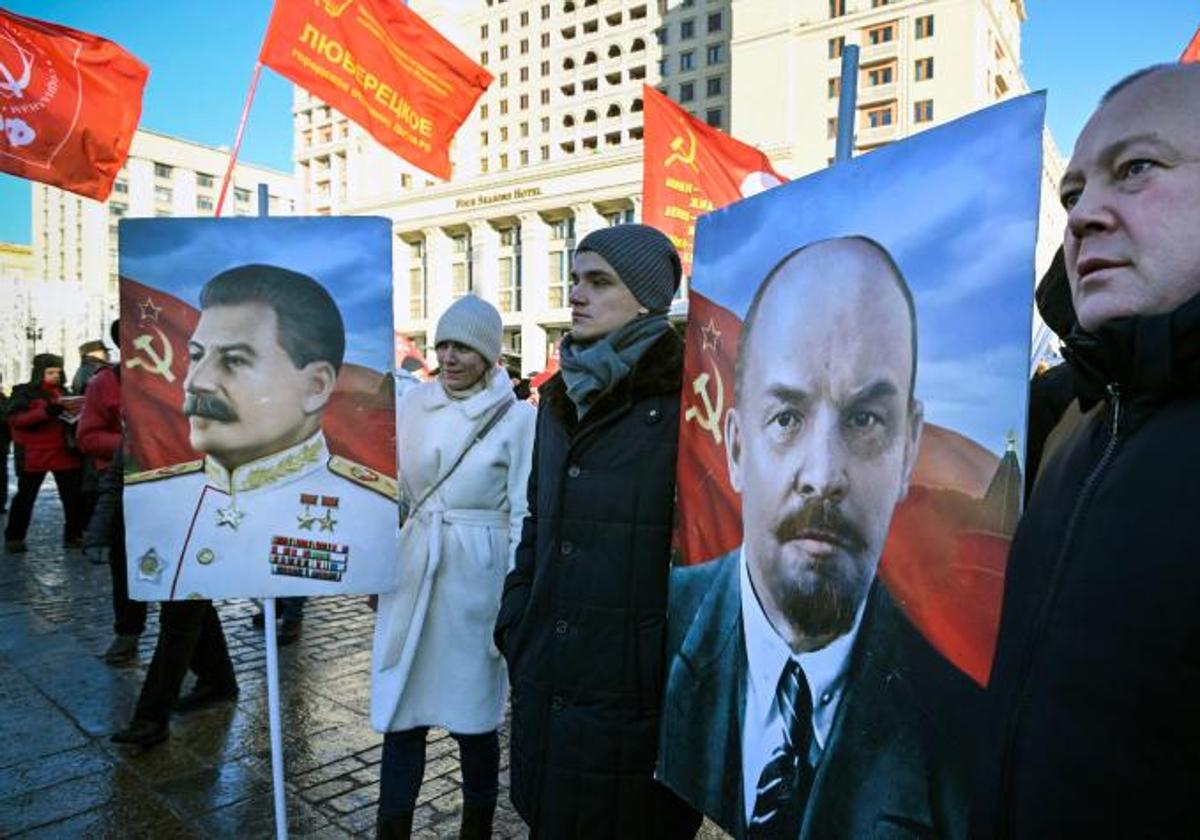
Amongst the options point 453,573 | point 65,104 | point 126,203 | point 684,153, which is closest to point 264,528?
point 453,573

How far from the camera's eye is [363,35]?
523 centimetres

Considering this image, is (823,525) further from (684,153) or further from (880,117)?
(880,117)

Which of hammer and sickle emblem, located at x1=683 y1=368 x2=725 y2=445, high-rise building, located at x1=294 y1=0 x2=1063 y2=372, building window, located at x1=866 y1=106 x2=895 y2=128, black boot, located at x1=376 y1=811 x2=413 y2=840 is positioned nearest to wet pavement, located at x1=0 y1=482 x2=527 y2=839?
black boot, located at x1=376 y1=811 x2=413 y2=840

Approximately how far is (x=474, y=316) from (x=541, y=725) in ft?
5.23

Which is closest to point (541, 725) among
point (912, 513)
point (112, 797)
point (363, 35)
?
point (912, 513)

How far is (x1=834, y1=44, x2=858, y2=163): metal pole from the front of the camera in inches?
96.3

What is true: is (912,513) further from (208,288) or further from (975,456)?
(208,288)

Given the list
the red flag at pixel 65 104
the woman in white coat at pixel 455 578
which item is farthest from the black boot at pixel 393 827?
the red flag at pixel 65 104

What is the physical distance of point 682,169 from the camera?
19.8 feet

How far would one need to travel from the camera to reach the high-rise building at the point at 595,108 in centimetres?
4491

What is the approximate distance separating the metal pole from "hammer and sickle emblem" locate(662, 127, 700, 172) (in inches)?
129

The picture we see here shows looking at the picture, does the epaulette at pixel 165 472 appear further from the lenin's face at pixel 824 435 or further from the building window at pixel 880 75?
the building window at pixel 880 75

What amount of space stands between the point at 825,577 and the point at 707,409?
1.92 feet

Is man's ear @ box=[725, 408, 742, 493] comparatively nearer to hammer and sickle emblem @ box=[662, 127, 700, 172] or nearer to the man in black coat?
the man in black coat
